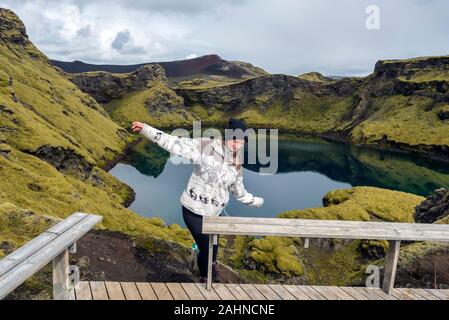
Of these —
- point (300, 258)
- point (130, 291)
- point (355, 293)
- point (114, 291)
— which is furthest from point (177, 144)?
point (300, 258)

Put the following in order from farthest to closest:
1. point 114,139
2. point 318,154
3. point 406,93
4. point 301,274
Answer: point 406,93 < point 318,154 < point 114,139 < point 301,274

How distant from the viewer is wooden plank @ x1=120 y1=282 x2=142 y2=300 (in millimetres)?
8617

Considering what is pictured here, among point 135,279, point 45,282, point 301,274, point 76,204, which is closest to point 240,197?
point 135,279

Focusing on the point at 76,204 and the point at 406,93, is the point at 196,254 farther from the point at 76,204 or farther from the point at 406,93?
the point at 406,93

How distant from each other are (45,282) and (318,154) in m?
150

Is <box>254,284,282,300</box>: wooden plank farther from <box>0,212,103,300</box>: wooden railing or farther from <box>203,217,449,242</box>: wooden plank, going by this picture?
<box>0,212,103,300</box>: wooden railing

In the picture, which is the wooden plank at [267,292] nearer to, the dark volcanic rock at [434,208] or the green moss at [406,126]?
the dark volcanic rock at [434,208]

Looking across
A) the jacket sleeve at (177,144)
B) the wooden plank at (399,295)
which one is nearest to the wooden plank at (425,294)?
the wooden plank at (399,295)

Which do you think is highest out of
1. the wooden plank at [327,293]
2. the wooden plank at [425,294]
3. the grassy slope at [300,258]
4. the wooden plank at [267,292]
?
the wooden plank at [267,292]

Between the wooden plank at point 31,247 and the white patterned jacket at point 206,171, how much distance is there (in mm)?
2678

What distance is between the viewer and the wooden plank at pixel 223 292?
8.98 metres

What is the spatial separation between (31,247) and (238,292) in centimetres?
479

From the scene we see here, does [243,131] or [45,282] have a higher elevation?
[243,131]

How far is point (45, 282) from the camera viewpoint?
33.3 ft
